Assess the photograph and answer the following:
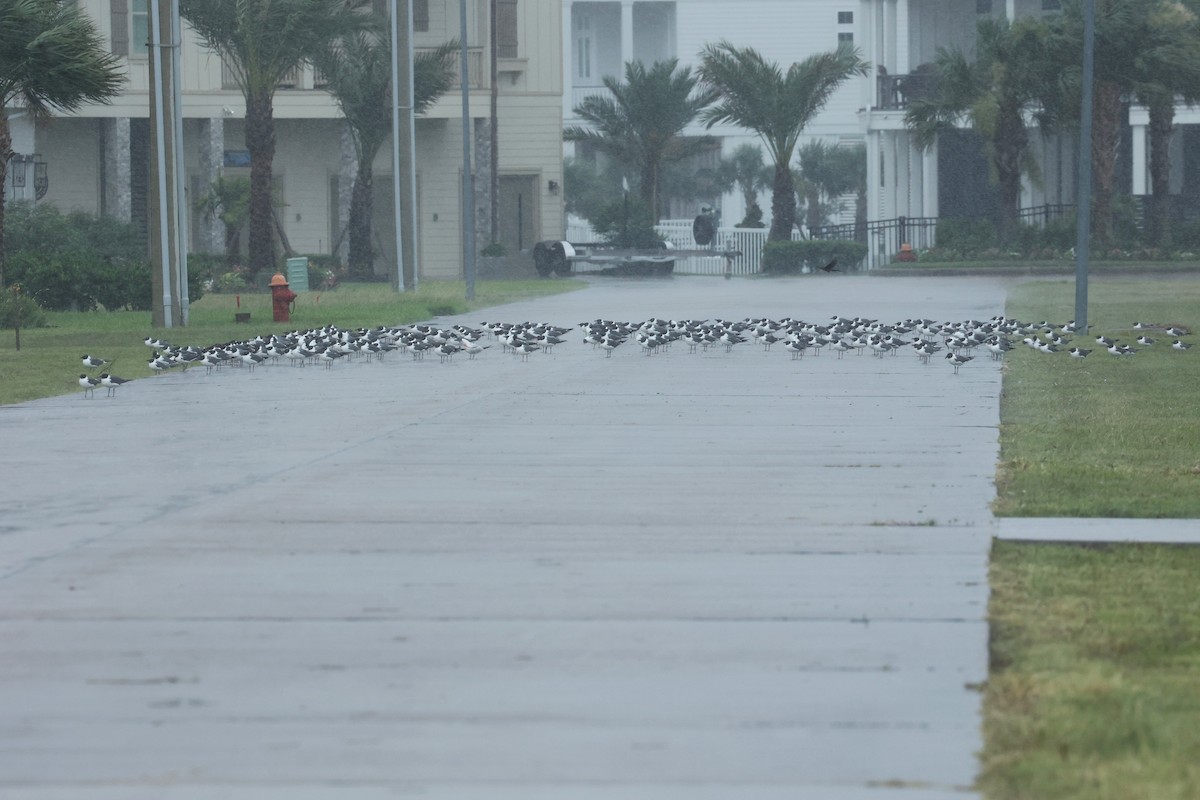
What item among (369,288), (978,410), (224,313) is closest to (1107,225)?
(369,288)

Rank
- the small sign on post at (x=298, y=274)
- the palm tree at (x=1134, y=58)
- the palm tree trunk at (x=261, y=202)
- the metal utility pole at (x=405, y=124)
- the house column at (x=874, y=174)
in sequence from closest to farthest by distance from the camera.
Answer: the metal utility pole at (x=405, y=124) < the small sign on post at (x=298, y=274) < the palm tree trunk at (x=261, y=202) < the palm tree at (x=1134, y=58) < the house column at (x=874, y=174)

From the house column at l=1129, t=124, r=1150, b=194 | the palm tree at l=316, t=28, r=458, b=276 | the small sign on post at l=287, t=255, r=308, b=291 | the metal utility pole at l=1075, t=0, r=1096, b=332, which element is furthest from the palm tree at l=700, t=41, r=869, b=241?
the metal utility pole at l=1075, t=0, r=1096, b=332

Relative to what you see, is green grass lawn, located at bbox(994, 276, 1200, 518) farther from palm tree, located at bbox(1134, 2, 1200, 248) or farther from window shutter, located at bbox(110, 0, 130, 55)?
window shutter, located at bbox(110, 0, 130, 55)

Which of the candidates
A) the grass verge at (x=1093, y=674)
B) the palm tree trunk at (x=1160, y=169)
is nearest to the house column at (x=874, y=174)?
the palm tree trunk at (x=1160, y=169)

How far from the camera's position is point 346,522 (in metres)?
10.4

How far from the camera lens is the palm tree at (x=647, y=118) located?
5938 cm

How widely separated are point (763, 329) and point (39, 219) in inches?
899

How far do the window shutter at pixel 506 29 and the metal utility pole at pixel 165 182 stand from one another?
2673 centimetres

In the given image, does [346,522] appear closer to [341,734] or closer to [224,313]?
[341,734]

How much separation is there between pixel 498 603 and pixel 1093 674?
2630 mm

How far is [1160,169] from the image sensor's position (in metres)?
49.9

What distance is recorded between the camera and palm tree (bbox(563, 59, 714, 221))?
195ft

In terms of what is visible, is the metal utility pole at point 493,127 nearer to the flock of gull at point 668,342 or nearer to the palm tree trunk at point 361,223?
the palm tree trunk at point 361,223

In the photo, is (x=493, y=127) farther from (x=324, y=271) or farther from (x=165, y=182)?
(x=165, y=182)
